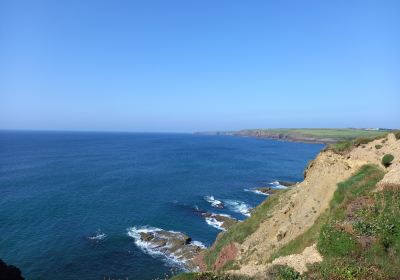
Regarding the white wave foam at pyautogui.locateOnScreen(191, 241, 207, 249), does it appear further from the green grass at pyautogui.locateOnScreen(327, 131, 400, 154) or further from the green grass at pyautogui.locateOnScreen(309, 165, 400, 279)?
the green grass at pyautogui.locateOnScreen(309, 165, 400, 279)

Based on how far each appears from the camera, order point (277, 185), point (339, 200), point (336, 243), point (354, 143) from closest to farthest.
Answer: point (336, 243) < point (339, 200) < point (354, 143) < point (277, 185)

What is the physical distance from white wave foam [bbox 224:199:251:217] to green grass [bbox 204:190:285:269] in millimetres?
27742

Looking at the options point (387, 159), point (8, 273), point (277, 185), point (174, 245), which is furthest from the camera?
point (277, 185)

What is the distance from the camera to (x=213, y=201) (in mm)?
90438

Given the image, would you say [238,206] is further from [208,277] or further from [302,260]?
[208,277]

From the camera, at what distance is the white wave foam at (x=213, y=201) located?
86500 mm

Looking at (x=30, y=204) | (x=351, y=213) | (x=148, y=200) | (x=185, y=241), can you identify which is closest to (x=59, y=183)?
(x=30, y=204)

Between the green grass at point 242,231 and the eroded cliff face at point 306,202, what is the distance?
1180 mm

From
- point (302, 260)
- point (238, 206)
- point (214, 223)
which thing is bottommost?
point (214, 223)

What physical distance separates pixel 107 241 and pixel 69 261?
8.83m

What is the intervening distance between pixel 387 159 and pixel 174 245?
38485 mm

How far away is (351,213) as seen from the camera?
29.8m

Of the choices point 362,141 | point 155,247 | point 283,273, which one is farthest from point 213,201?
point 283,273

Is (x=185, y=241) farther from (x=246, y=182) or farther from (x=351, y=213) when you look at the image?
(x=246, y=182)
